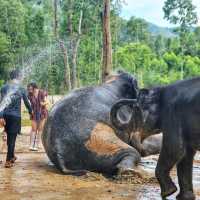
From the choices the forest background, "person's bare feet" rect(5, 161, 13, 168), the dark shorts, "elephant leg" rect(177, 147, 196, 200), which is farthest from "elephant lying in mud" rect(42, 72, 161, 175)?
the forest background

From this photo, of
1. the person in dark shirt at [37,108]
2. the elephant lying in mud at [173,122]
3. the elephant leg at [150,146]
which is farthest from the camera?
the person in dark shirt at [37,108]

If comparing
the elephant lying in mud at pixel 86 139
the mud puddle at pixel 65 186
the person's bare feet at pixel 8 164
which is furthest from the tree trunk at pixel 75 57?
the mud puddle at pixel 65 186

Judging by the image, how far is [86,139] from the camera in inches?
370

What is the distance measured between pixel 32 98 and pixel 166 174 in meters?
7.21

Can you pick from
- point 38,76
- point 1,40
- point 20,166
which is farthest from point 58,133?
point 1,40

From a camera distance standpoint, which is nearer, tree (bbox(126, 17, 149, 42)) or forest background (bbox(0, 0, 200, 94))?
forest background (bbox(0, 0, 200, 94))

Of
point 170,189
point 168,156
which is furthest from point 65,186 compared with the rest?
point 168,156

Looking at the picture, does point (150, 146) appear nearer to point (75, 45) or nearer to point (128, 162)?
point (128, 162)

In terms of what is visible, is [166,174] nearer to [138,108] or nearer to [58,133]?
[138,108]

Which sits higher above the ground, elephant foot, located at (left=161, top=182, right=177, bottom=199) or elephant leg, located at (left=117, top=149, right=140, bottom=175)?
elephant foot, located at (left=161, top=182, right=177, bottom=199)

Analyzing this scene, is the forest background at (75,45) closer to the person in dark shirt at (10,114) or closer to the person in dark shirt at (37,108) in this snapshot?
the person in dark shirt at (37,108)

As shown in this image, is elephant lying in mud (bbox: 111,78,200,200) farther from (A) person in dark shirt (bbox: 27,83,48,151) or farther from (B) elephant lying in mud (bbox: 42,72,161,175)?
(A) person in dark shirt (bbox: 27,83,48,151)

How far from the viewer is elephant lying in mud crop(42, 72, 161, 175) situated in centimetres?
934

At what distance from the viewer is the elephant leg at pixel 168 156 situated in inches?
249
